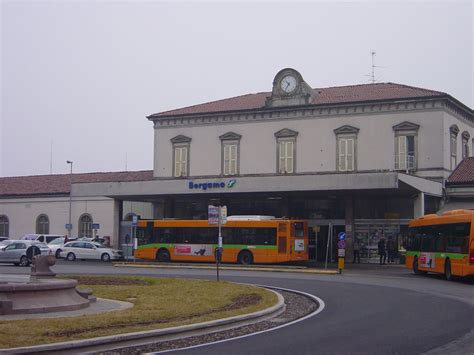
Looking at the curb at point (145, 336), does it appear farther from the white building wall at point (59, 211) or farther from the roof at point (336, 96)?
the white building wall at point (59, 211)

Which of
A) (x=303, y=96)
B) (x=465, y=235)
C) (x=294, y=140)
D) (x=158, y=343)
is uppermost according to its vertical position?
(x=303, y=96)

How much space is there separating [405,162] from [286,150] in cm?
845

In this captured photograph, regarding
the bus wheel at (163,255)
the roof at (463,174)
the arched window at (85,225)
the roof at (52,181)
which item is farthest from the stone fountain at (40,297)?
the arched window at (85,225)

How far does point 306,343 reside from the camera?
13.0m

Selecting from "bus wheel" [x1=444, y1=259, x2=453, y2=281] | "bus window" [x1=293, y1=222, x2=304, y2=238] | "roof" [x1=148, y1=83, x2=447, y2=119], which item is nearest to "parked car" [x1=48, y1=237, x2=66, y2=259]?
"roof" [x1=148, y1=83, x2=447, y2=119]

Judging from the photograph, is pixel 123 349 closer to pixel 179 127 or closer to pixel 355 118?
pixel 355 118

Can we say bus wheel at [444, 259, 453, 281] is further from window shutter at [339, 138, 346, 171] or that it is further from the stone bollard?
window shutter at [339, 138, 346, 171]

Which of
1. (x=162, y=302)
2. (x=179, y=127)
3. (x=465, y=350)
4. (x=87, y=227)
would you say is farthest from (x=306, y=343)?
(x=87, y=227)

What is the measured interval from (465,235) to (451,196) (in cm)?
1852

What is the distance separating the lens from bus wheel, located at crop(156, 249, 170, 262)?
43750 millimetres

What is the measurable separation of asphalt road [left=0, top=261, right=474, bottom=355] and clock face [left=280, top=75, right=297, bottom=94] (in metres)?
24.7

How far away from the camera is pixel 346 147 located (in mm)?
47969

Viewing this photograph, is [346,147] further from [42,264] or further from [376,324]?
[376,324]

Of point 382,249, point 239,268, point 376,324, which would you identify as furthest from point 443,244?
point 376,324
